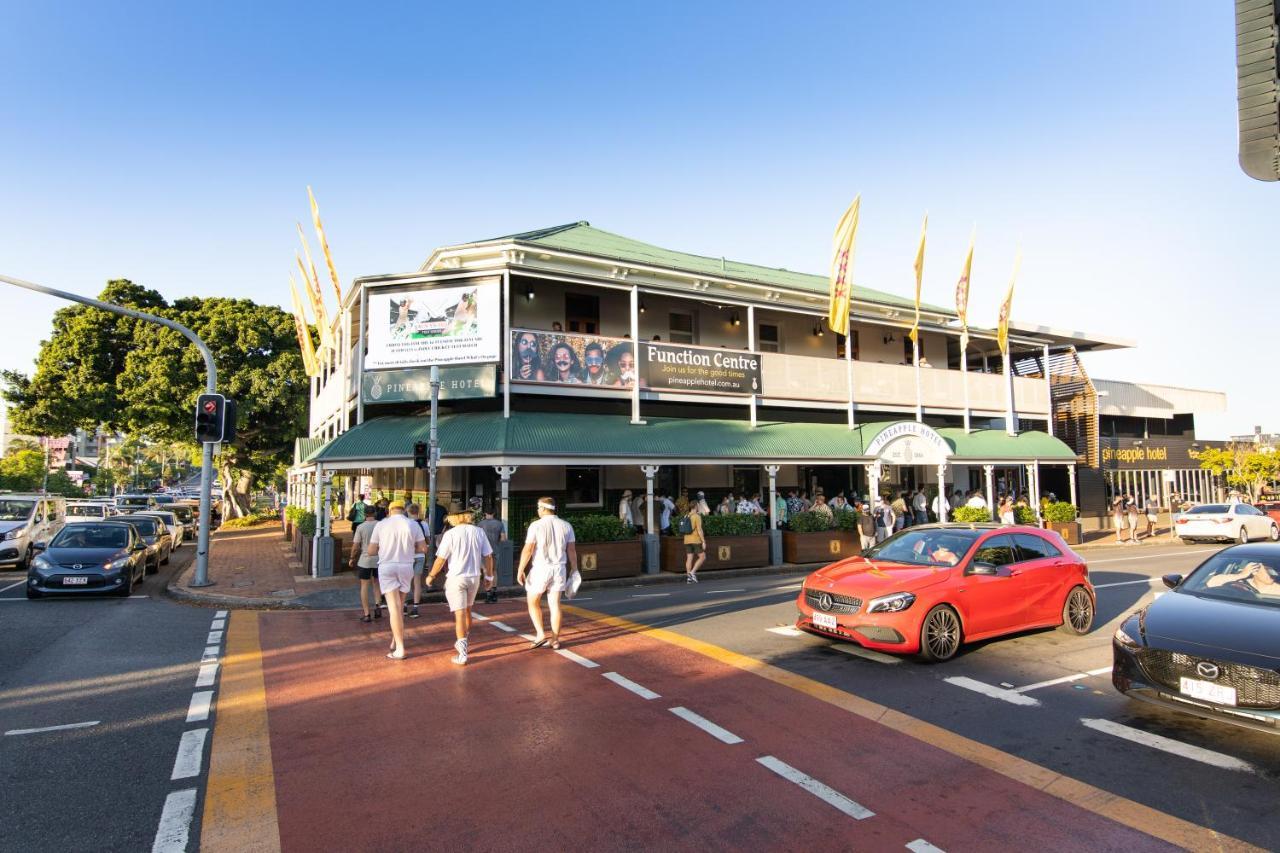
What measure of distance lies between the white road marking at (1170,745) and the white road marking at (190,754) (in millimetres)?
6704

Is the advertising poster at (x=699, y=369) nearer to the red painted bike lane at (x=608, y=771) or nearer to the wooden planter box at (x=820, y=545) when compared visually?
the wooden planter box at (x=820, y=545)

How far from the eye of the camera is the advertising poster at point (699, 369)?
59.2 feet

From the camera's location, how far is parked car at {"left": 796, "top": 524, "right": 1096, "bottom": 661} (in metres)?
7.37

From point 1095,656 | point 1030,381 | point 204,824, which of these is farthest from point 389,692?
point 1030,381

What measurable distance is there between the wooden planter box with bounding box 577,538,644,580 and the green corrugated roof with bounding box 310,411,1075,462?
1.99 m

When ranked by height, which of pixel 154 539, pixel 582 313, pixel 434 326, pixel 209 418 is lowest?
pixel 154 539

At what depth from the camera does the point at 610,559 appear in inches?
612

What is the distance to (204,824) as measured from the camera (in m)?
4.04

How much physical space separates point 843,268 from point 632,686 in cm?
1580

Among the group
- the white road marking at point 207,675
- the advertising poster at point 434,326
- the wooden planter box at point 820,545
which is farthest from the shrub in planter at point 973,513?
the white road marking at point 207,675

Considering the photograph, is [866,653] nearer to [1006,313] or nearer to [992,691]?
[992,691]

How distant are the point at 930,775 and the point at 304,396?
110ft

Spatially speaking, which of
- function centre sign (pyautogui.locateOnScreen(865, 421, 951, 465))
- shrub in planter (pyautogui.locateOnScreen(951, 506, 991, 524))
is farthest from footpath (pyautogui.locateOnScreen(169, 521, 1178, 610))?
function centre sign (pyautogui.locateOnScreen(865, 421, 951, 465))

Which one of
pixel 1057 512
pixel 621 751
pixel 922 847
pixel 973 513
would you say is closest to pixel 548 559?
pixel 621 751
